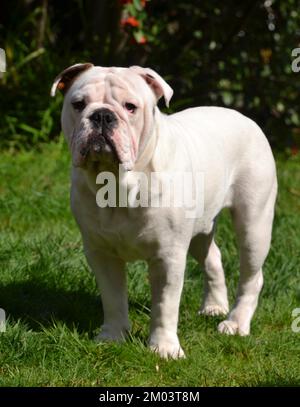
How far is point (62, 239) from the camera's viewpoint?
5633mm

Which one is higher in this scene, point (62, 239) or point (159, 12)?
point (159, 12)

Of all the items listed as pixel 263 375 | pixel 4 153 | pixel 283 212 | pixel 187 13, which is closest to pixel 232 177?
pixel 263 375

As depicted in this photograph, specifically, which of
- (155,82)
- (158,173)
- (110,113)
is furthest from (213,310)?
(110,113)

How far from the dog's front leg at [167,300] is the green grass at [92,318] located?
0.08 meters

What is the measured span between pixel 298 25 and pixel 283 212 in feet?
8.82

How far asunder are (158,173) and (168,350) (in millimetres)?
814

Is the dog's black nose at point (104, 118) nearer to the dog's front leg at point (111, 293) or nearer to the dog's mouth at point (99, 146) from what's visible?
the dog's mouth at point (99, 146)

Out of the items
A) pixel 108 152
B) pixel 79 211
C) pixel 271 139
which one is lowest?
pixel 271 139

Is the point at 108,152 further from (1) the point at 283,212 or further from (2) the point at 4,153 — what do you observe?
(2) the point at 4,153

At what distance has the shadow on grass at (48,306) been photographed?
4.58 m

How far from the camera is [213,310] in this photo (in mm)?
4934

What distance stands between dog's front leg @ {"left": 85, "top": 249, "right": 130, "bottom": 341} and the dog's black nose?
2.47 ft

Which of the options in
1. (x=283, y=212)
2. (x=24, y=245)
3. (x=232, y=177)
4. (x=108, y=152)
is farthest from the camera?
(x=283, y=212)

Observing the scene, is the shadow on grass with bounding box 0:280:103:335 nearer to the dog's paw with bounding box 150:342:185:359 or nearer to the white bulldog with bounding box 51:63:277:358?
the white bulldog with bounding box 51:63:277:358
